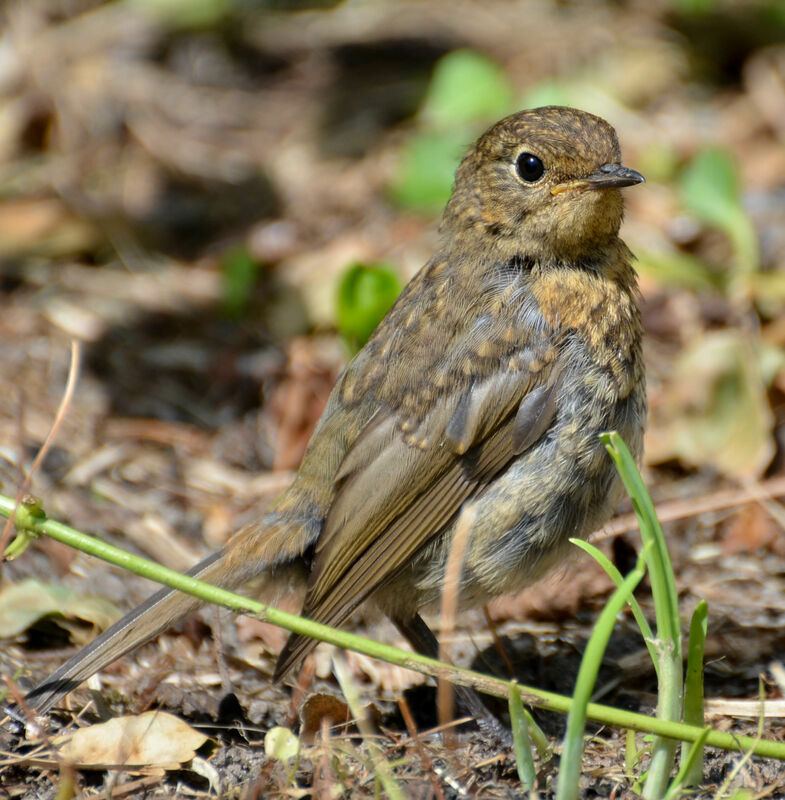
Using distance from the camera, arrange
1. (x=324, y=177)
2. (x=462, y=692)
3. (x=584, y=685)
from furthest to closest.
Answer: (x=324, y=177)
(x=462, y=692)
(x=584, y=685)

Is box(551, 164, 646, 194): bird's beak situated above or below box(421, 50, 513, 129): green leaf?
below

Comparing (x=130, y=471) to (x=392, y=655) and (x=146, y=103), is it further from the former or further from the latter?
(x=146, y=103)

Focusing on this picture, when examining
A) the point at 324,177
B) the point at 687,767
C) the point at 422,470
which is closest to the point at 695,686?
the point at 687,767

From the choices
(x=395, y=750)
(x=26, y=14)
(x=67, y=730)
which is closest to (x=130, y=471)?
(x=67, y=730)

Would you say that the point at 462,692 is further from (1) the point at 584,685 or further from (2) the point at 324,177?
(2) the point at 324,177

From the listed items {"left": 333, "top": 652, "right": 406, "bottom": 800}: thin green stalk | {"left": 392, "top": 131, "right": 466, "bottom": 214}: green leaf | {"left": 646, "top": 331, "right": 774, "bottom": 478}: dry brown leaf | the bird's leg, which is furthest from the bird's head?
{"left": 392, "top": 131, "right": 466, "bottom": 214}: green leaf

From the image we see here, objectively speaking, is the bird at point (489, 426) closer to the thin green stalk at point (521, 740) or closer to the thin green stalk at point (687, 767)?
the thin green stalk at point (521, 740)

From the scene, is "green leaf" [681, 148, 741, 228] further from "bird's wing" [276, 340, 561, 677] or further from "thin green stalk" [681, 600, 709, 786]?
"thin green stalk" [681, 600, 709, 786]
